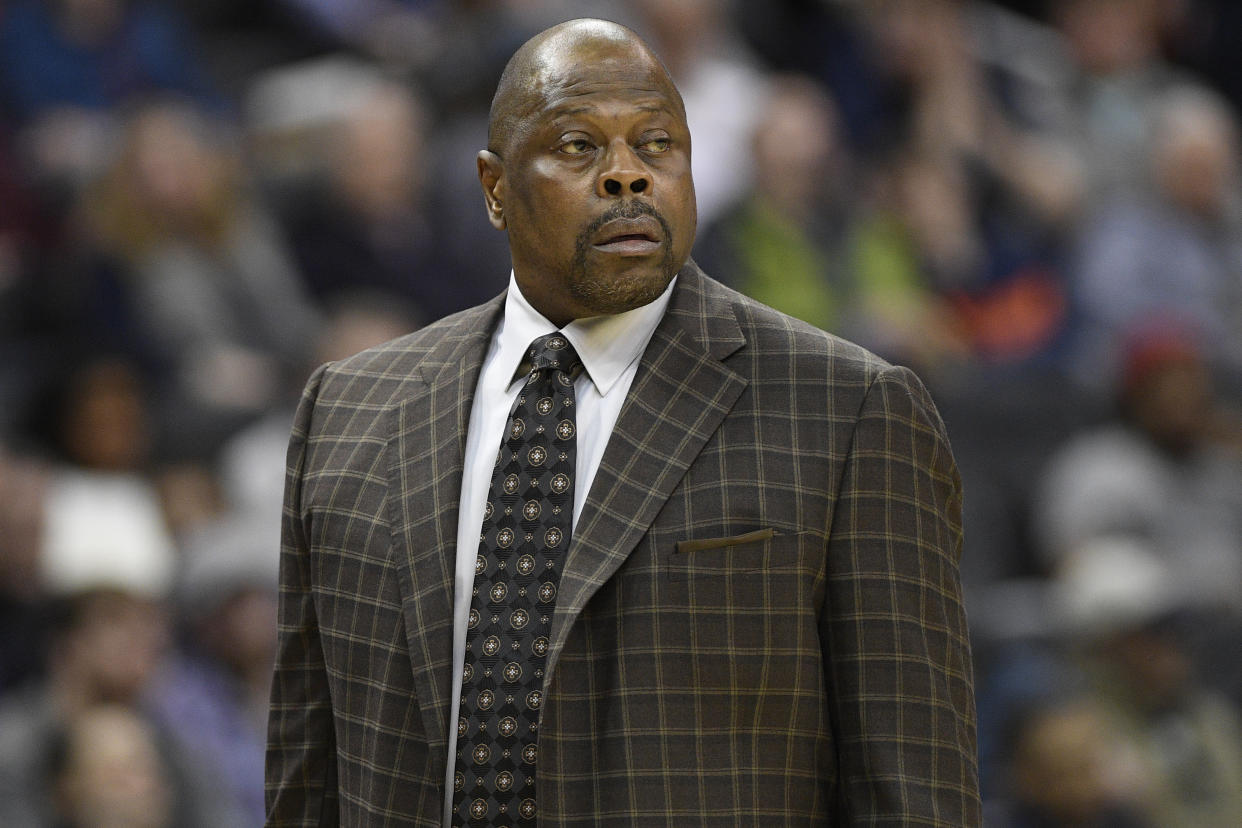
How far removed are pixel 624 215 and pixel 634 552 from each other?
0.33m

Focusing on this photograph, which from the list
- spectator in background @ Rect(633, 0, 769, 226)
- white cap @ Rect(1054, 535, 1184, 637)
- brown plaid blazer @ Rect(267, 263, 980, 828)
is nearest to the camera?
brown plaid blazer @ Rect(267, 263, 980, 828)

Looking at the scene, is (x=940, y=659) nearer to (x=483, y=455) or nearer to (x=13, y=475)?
(x=483, y=455)

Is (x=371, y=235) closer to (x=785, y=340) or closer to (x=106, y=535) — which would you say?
(x=106, y=535)

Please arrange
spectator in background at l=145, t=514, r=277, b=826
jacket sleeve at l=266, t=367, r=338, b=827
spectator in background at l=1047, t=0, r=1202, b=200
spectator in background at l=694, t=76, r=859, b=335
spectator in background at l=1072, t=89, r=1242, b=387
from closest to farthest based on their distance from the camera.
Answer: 1. jacket sleeve at l=266, t=367, r=338, b=827
2. spectator in background at l=145, t=514, r=277, b=826
3. spectator in background at l=694, t=76, r=859, b=335
4. spectator in background at l=1072, t=89, r=1242, b=387
5. spectator in background at l=1047, t=0, r=1202, b=200

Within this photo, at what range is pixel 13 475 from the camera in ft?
14.0

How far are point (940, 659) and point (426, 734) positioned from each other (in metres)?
0.51

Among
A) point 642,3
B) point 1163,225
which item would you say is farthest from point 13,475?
point 1163,225

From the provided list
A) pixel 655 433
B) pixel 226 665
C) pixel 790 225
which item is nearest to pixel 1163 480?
pixel 790 225

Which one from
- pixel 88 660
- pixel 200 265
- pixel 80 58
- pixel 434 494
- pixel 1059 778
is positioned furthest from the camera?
pixel 80 58

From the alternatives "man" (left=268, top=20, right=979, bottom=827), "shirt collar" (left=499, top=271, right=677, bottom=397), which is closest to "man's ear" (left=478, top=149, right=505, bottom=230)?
"man" (left=268, top=20, right=979, bottom=827)

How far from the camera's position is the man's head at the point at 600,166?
5.82ft

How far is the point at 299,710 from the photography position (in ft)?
6.51

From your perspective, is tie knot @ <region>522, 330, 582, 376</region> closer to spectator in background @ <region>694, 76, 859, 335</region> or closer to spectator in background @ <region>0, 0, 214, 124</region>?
spectator in background @ <region>694, 76, 859, 335</region>

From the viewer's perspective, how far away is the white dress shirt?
181cm
